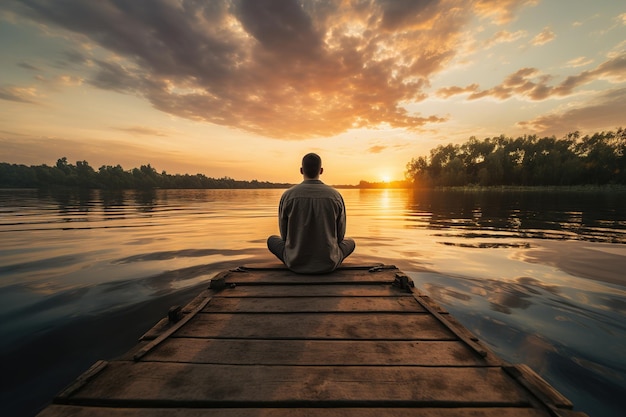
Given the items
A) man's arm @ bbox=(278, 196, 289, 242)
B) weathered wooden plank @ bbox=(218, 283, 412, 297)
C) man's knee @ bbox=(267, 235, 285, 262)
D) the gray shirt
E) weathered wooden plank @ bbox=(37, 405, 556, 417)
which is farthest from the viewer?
man's knee @ bbox=(267, 235, 285, 262)

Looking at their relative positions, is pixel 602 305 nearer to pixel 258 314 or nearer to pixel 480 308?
pixel 480 308

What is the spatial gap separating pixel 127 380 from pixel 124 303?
3851mm

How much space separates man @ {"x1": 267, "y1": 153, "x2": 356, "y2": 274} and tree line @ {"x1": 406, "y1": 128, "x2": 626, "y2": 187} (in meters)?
103

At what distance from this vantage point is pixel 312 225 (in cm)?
435

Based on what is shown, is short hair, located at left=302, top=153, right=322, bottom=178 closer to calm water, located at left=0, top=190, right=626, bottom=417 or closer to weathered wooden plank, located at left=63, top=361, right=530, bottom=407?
weathered wooden plank, located at left=63, top=361, right=530, bottom=407

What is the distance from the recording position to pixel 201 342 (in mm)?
2549

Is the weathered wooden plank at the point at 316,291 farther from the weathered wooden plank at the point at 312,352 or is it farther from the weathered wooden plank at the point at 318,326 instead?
the weathered wooden plank at the point at 312,352

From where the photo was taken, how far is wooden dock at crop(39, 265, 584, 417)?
172 cm

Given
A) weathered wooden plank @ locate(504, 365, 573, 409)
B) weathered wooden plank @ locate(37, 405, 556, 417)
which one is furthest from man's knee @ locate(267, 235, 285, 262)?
weathered wooden plank @ locate(504, 365, 573, 409)

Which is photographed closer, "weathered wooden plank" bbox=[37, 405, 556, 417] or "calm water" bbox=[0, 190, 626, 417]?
"weathered wooden plank" bbox=[37, 405, 556, 417]

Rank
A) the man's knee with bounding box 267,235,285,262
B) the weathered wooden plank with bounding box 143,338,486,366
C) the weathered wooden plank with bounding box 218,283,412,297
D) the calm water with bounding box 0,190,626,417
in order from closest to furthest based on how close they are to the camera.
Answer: the weathered wooden plank with bounding box 143,338,486,366, the calm water with bounding box 0,190,626,417, the weathered wooden plank with bounding box 218,283,412,297, the man's knee with bounding box 267,235,285,262

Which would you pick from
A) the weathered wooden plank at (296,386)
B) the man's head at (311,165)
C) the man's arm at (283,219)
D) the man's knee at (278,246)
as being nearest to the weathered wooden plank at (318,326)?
the weathered wooden plank at (296,386)

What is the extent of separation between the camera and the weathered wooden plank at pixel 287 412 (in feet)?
5.38

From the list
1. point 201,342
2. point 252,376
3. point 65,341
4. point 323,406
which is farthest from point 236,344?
point 65,341
